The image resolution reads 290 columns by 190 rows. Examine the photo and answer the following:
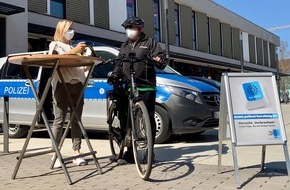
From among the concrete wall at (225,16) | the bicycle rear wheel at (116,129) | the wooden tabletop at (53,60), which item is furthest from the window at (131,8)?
the wooden tabletop at (53,60)

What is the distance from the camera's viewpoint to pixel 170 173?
537 cm

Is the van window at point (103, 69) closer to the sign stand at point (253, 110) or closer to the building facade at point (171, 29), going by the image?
the building facade at point (171, 29)

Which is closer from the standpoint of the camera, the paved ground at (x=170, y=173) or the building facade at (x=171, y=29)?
the paved ground at (x=170, y=173)

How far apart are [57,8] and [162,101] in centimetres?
1230

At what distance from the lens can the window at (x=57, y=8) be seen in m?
18.5

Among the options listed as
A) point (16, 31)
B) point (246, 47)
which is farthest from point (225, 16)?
point (16, 31)

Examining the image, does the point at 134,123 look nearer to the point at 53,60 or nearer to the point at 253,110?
the point at 53,60

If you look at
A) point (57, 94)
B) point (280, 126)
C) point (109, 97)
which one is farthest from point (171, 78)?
point (280, 126)

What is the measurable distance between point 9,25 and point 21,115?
6.48m

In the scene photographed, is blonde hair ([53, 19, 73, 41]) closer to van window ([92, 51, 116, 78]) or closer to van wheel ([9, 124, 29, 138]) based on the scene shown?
van window ([92, 51, 116, 78])

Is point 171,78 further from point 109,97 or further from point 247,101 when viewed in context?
point 247,101

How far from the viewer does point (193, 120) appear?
7.98m

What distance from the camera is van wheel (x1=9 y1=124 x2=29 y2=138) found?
32.1 feet

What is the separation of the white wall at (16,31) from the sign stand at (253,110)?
11187 millimetres
